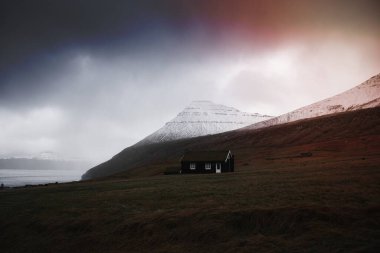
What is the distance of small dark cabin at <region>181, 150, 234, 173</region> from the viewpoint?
262ft

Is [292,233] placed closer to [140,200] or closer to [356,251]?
[356,251]

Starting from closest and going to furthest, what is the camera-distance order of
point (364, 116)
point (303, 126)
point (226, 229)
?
point (226, 229) → point (364, 116) → point (303, 126)

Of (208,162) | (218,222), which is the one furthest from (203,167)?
(218,222)

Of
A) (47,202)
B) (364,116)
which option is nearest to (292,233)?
(47,202)

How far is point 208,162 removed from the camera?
80875 mm

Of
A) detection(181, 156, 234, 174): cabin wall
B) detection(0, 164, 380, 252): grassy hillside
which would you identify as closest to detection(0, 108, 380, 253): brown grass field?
detection(0, 164, 380, 252): grassy hillside

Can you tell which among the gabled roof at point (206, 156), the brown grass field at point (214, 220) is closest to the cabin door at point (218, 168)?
the gabled roof at point (206, 156)

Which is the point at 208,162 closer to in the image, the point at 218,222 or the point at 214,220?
the point at 214,220

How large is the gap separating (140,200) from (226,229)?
1367cm

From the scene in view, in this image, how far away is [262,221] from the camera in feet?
81.2

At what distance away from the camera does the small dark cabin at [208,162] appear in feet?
A: 262

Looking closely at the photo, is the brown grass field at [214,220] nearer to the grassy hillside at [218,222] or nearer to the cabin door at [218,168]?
the grassy hillside at [218,222]

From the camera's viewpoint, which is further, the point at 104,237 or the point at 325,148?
the point at 325,148

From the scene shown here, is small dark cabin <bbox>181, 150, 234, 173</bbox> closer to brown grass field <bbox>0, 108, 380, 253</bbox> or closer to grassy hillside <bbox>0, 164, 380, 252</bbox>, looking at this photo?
brown grass field <bbox>0, 108, 380, 253</bbox>
